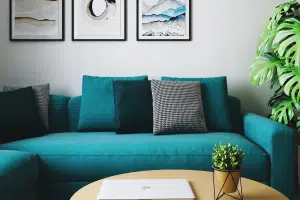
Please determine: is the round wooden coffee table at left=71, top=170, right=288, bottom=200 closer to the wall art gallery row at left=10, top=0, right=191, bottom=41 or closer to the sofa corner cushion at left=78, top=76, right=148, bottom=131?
the sofa corner cushion at left=78, top=76, right=148, bottom=131

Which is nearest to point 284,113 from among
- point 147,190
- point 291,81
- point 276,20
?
point 291,81

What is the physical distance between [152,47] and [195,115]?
2.96 ft

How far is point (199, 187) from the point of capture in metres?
1.48

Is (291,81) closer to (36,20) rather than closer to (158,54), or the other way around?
(158,54)

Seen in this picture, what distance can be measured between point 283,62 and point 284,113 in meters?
0.42

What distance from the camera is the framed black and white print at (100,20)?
320 centimetres

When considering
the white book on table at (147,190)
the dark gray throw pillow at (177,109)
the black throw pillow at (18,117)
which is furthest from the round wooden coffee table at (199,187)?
the black throw pillow at (18,117)

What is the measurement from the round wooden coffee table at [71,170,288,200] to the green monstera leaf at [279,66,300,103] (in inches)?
46.6

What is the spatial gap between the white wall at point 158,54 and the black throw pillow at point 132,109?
515 millimetres

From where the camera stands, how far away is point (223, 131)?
2795mm

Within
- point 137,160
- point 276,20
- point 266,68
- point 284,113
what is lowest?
point 137,160

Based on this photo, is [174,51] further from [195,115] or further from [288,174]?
[288,174]

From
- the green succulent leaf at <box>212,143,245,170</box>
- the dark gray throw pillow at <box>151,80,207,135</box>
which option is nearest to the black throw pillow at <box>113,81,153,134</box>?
the dark gray throw pillow at <box>151,80,207,135</box>

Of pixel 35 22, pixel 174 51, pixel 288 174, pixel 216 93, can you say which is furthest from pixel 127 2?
pixel 288 174
